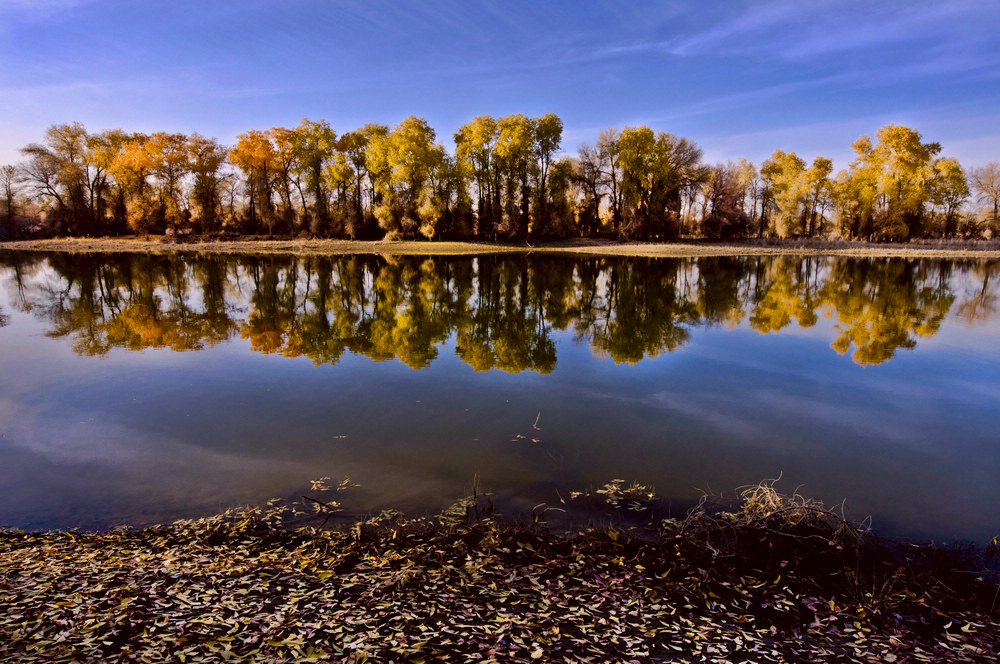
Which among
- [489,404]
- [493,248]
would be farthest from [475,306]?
[493,248]

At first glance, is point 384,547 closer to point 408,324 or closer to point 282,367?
point 282,367

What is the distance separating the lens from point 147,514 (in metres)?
5.97

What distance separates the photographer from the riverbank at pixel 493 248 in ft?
177

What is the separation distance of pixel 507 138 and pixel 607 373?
174 ft

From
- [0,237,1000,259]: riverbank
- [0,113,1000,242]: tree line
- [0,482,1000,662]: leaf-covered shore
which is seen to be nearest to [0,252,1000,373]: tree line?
[0,482,1000,662]: leaf-covered shore

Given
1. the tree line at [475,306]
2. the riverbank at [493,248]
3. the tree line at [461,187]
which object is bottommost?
the tree line at [475,306]

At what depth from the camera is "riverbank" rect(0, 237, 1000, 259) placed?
5409 centimetres

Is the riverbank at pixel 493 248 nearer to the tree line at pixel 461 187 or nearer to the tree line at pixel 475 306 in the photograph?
the tree line at pixel 461 187

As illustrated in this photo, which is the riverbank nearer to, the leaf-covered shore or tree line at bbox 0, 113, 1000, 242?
tree line at bbox 0, 113, 1000, 242

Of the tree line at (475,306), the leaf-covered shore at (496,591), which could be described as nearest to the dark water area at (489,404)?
the tree line at (475,306)

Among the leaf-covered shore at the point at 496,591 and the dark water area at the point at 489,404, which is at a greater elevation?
the dark water area at the point at 489,404

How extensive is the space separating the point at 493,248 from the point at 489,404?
162 feet

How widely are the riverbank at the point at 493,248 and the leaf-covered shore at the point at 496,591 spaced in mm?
48423

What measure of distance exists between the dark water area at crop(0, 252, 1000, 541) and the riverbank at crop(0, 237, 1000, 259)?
3380 cm
